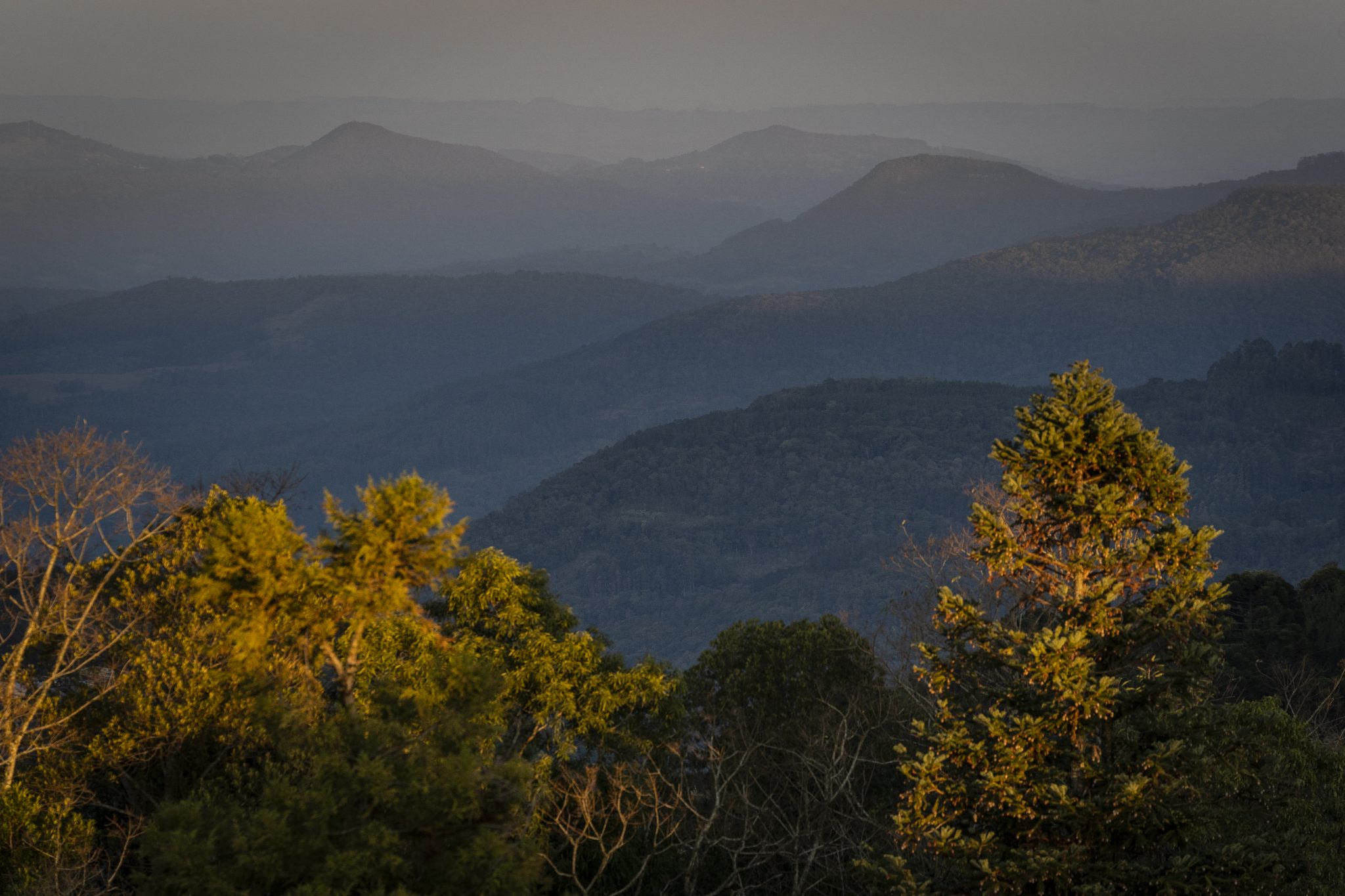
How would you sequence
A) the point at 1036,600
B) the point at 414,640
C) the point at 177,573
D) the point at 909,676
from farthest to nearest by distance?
the point at 909,676 → the point at 177,573 → the point at 414,640 → the point at 1036,600

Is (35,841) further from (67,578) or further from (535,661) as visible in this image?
(535,661)

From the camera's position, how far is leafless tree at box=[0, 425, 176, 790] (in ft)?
62.4

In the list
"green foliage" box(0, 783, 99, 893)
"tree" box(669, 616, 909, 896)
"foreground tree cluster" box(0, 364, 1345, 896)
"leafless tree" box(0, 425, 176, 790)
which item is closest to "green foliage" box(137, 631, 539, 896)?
"foreground tree cluster" box(0, 364, 1345, 896)

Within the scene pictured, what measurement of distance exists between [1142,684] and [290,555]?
37.1 feet

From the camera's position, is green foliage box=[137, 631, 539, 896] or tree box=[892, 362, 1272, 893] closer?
green foliage box=[137, 631, 539, 896]

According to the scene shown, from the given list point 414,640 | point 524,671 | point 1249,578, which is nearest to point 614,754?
point 524,671

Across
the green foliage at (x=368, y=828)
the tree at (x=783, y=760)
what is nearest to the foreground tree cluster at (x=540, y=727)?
the green foliage at (x=368, y=828)

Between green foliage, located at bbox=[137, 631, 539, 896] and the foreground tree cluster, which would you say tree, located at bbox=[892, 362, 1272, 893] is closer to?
the foreground tree cluster

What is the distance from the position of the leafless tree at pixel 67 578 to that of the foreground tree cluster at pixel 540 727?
4.0 inches

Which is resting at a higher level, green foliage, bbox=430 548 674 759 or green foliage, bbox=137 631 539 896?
green foliage, bbox=137 631 539 896

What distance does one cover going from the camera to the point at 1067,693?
1295 cm

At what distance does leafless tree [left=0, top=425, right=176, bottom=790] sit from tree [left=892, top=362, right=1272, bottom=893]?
1375 centimetres

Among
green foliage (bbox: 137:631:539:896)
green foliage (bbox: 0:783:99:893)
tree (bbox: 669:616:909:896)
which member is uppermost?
green foliage (bbox: 137:631:539:896)

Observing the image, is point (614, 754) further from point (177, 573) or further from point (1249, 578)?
point (1249, 578)
